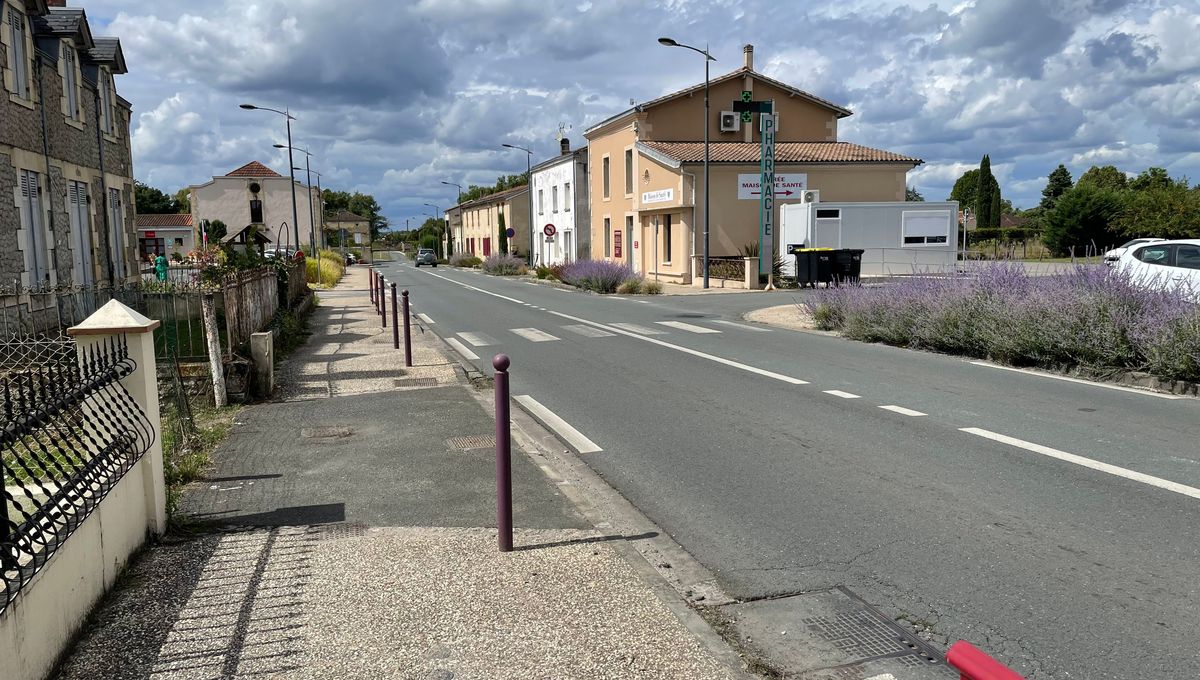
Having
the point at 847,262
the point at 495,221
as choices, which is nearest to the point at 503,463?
the point at 847,262

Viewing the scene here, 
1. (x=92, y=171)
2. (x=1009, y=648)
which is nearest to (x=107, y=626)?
(x=1009, y=648)

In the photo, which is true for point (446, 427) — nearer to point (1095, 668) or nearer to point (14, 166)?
point (1095, 668)

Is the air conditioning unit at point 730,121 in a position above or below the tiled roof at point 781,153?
above

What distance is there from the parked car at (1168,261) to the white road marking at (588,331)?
8.21 metres

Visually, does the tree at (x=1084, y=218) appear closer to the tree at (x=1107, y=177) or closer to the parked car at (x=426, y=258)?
the tree at (x=1107, y=177)

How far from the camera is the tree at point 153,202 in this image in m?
99.1

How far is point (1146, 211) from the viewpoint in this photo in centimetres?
4766

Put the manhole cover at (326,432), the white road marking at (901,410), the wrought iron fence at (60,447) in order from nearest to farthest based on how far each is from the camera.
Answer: the wrought iron fence at (60,447)
the manhole cover at (326,432)
the white road marking at (901,410)

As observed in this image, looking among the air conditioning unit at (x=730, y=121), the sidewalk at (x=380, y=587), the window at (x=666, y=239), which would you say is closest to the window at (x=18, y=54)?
the sidewalk at (x=380, y=587)

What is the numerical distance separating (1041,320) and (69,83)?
18.8 m

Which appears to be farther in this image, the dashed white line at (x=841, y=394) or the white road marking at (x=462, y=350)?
the white road marking at (x=462, y=350)

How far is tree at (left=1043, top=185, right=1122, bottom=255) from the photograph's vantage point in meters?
50.2

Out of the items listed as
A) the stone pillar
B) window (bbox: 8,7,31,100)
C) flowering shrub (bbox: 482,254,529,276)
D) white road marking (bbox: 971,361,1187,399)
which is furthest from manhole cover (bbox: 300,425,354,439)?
flowering shrub (bbox: 482,254,529,276)

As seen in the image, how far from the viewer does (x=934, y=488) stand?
564 centimetres
